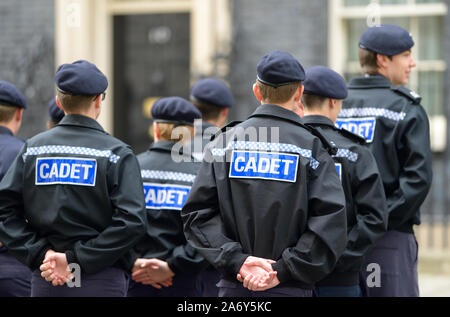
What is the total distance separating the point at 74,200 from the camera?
3.63m

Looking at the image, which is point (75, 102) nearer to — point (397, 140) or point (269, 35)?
point (397, 140)

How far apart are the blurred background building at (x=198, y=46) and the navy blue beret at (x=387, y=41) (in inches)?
177

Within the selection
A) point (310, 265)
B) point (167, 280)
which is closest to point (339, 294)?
point (310, 265)

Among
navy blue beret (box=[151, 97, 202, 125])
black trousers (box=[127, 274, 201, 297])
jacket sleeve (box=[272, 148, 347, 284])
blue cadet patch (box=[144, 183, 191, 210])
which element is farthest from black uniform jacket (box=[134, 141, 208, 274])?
jacket sleeve (box=[272, 148, 347, 284])

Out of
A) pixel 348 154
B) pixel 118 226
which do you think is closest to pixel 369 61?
pixel 348 154

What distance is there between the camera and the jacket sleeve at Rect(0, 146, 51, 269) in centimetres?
367

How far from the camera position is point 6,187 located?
368 cm

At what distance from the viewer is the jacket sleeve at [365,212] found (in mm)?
3818

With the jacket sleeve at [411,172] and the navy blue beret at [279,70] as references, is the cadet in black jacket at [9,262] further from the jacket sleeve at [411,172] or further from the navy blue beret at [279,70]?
the jacket sleeve at [411,172]

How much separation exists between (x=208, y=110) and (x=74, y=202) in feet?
5.84

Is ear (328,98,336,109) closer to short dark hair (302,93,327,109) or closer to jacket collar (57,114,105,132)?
short dark hair (302,93,327,109)

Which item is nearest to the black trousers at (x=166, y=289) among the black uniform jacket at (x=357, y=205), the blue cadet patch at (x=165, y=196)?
the blue cadet patch at (x=165, y=196)
